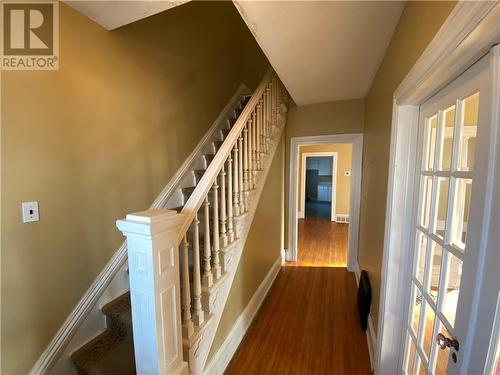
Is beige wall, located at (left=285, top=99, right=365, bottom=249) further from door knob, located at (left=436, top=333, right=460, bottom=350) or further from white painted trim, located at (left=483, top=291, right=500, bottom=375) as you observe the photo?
white painted trim, located at (left=483, top=291, right=500, bottom=375)

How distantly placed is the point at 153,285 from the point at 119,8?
1649 mm

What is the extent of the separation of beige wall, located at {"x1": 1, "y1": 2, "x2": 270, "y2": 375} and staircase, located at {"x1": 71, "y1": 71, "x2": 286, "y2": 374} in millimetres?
335

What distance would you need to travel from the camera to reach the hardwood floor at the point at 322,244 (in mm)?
3557

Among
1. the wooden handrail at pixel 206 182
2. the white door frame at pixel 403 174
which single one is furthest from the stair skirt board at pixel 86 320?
the white door frame at pixel 403 174

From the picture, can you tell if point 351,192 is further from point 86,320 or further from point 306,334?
point 86,320

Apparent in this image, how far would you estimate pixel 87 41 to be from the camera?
1525 mm

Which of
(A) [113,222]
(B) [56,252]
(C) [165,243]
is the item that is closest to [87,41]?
(A) [113,222]

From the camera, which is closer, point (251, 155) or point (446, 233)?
point (446, 233)

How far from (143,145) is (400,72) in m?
2.01

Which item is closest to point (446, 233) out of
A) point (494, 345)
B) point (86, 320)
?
point (494, 345)

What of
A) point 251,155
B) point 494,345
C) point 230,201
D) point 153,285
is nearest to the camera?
point 494,345

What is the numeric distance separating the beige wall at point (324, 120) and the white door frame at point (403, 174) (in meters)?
1.85

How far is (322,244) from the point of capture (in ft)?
14.5

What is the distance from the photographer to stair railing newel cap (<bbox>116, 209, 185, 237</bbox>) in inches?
35.4
